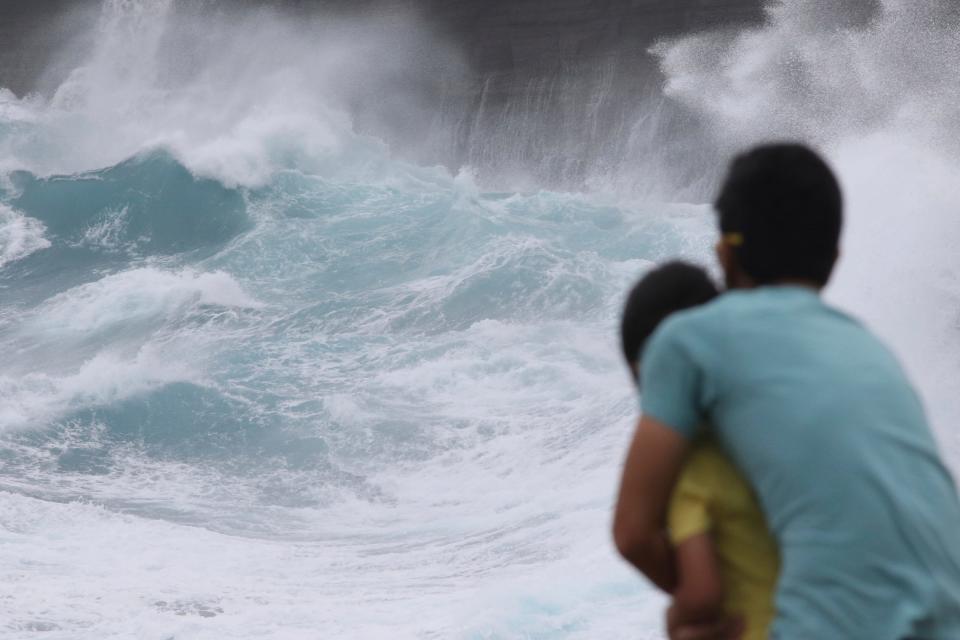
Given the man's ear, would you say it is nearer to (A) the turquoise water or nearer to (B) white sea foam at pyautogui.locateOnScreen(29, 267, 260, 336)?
(A) the turquoise water

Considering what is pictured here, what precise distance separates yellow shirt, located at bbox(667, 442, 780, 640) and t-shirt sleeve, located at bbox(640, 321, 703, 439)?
44 mm

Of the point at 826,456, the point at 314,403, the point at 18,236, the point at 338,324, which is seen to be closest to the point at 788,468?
the point at 826,456

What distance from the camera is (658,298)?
1.13 meters

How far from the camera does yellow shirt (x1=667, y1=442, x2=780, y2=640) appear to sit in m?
1.00

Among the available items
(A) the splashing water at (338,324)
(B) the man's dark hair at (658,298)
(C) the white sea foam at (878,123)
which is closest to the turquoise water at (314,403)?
(A) the splashing water at (338,324)

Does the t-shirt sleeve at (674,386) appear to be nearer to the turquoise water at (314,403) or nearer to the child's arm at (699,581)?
the child's arm at (699,581)

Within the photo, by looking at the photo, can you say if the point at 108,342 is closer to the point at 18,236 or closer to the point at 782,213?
the point at 18,236

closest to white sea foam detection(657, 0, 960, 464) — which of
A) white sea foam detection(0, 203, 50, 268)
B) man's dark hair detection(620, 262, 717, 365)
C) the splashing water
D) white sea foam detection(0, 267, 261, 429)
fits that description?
the splashing water

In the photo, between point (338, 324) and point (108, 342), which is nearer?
point (108, 342)

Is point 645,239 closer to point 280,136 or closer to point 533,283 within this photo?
point 533,283

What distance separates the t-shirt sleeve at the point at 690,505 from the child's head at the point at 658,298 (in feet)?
0.51

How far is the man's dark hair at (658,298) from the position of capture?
A: 44.5 inches

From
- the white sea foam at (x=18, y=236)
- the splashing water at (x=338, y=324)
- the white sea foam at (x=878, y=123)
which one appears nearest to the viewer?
the splashing water at (x=338, y=324)

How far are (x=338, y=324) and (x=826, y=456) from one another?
11.4 meters
